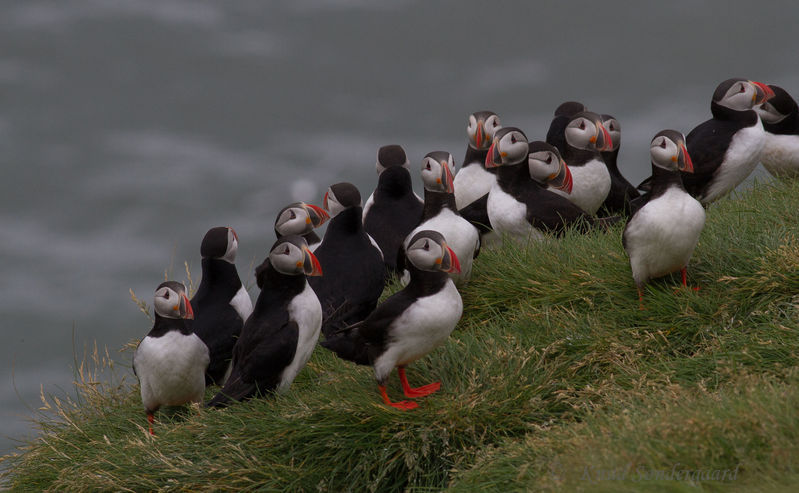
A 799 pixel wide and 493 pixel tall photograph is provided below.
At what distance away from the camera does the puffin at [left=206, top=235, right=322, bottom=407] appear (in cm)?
575

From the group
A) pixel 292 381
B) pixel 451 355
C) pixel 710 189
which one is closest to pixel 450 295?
pixel 451 355

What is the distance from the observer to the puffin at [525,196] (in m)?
7.32

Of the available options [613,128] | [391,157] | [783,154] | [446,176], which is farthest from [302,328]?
[783,154]

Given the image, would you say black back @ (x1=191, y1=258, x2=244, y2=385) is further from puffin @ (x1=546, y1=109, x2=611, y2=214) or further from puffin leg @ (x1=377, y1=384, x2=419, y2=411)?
puffin @ (x1=546, y1=109, x2=611, y2=214)

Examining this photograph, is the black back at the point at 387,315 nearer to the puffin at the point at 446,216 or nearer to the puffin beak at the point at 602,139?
the puffin at the point at 446,216

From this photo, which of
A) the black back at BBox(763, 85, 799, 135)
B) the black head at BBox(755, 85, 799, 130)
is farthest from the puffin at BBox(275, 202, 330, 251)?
the black back at BBox(763, 85, 799, 135)

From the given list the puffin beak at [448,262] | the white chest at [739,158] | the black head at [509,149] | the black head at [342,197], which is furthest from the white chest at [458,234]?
the white chest at [739,158]

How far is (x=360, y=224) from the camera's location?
23.3ft

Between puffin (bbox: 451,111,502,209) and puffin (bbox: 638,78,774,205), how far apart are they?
185 centimetres

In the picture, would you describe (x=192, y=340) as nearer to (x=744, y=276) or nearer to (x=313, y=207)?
(x=313, y=207)

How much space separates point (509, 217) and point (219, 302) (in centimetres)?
230

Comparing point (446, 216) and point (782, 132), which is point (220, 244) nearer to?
point (446, 216)

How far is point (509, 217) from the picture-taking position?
7.38m

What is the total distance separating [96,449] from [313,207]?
7.84ft
